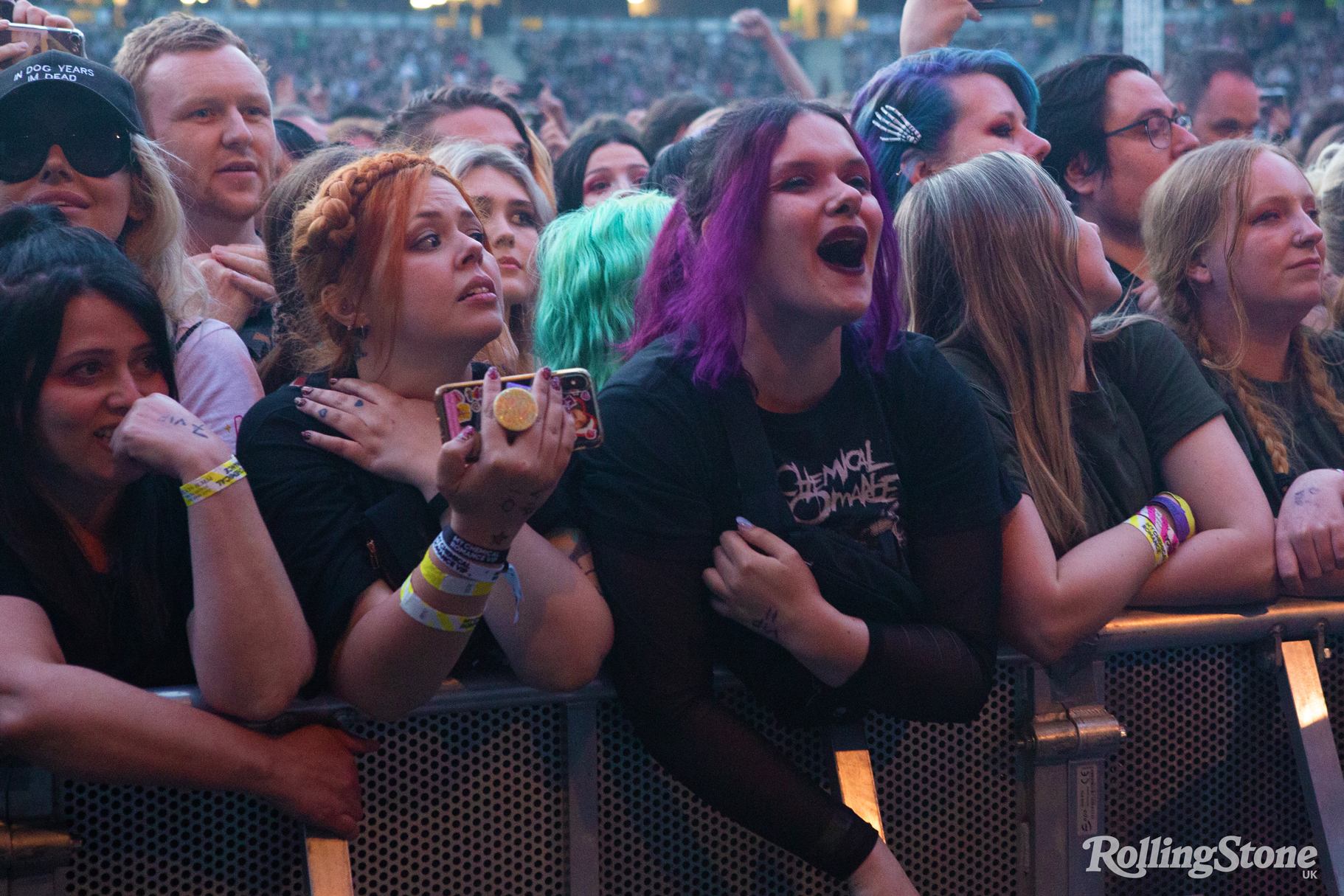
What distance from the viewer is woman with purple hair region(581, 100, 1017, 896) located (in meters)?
1.63

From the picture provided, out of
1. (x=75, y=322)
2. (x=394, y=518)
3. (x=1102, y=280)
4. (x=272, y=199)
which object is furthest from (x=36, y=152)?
(x=1102, y=280)

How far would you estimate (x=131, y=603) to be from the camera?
5.23 ft

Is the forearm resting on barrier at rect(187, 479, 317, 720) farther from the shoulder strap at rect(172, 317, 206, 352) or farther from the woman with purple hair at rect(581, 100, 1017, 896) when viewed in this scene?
the shoulder strap at rect(172, 317, 206, 352)

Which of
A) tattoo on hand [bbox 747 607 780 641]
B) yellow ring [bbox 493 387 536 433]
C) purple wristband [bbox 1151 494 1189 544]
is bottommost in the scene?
purple wristband [bbox 1151 494 1189 544]

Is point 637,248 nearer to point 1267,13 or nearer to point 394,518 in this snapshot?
point 394,518

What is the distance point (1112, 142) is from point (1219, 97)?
4.65 ft

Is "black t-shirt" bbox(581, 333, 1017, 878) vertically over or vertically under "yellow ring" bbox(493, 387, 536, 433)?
under

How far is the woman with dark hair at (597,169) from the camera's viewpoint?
4109mm

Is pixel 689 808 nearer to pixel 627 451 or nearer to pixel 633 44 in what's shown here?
pixel 627 451

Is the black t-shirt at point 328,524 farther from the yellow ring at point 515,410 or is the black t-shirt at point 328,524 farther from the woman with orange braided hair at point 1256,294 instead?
the woman with orange braided hair at point 1256,294

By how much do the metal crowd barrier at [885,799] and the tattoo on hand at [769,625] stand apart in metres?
0.14

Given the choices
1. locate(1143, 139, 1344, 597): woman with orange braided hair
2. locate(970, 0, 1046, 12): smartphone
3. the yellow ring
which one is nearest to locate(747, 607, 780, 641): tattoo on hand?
the yellow ring

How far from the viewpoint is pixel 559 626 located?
1554 millimetres

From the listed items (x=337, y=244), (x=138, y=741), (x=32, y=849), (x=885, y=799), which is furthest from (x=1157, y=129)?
(x=32, y=849)
